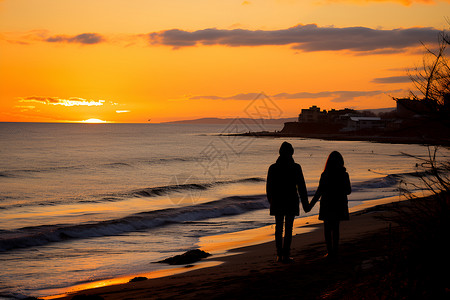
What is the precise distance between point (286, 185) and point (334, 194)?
0.87m

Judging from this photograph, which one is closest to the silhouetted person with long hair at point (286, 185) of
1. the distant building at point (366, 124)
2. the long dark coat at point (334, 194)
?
the long dark coat at point (334, 194)

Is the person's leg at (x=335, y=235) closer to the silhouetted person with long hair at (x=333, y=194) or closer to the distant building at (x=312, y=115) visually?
the silhouetted person with long hair at (x=333, y=194)

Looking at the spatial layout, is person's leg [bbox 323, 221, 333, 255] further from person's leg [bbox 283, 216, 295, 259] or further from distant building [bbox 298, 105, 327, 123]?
distant building [bbox 298, 105, 327, 123]

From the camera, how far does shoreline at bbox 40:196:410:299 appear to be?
26.2ft

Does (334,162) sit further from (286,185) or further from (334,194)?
(286,185)

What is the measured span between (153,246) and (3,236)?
534 cm

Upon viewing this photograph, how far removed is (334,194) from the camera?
7.99 metres

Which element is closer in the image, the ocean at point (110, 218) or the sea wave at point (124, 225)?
the ocean at point (110, 218)

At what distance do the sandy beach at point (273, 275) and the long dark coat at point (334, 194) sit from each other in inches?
25.5

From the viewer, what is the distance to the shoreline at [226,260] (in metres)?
8.00

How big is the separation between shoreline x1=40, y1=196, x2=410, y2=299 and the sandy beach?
0.02 meters

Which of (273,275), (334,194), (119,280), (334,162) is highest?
(334,162)

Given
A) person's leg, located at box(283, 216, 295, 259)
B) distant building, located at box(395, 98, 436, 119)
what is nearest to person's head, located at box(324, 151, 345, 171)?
person's leg, located at box(283, 216, 295, 259)

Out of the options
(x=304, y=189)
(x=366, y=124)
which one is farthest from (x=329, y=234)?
(x=366, y=124)
